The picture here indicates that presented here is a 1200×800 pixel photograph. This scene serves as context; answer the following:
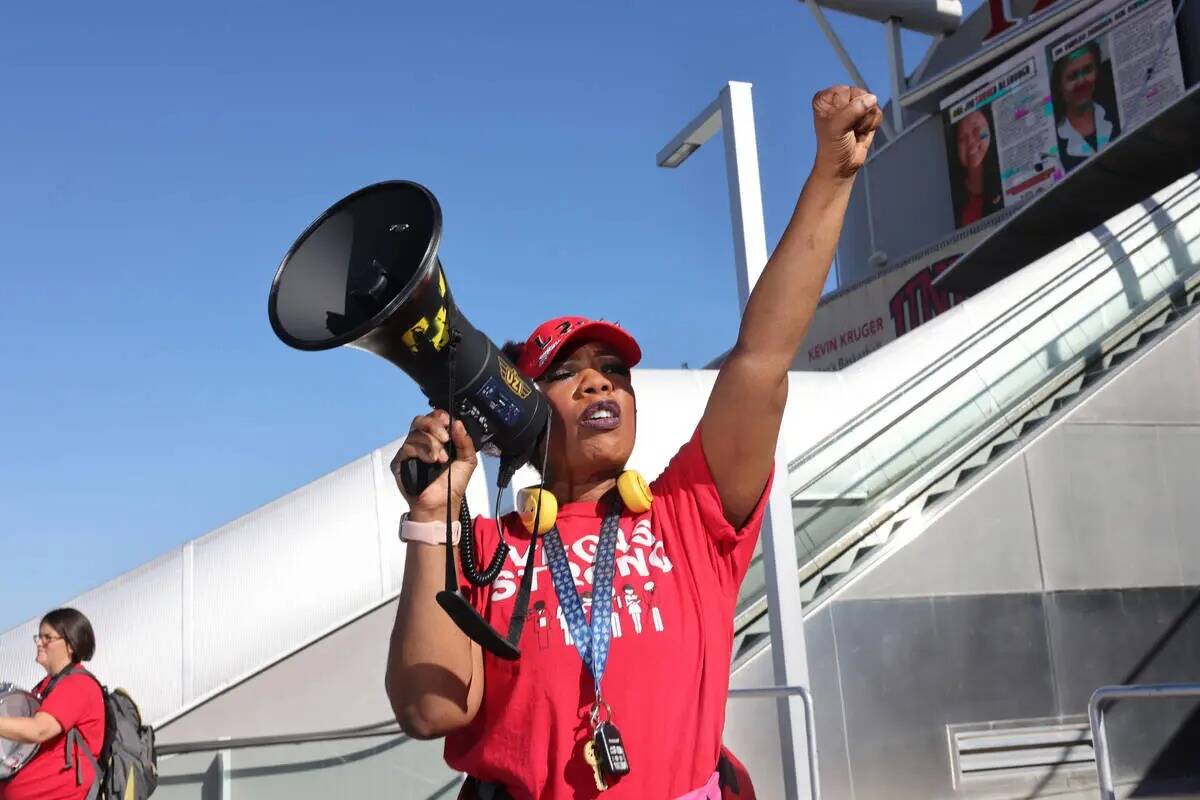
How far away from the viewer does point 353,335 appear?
1817 mm

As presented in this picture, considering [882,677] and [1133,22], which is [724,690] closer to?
[882,677]

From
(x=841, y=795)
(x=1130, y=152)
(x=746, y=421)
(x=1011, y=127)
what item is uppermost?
(x=1011, y=127)

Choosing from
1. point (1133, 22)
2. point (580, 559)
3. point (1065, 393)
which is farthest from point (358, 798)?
point (1133, 22)

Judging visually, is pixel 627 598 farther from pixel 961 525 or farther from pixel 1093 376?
pixel 1093 376

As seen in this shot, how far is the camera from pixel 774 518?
5.16 m

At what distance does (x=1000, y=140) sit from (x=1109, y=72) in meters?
2.41

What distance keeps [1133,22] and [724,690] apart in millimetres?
18884

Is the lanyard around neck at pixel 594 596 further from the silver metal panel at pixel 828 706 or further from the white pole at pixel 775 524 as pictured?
the silver metal panel at pixel 828 706

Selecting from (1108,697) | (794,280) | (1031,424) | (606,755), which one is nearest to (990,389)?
(1031,424)

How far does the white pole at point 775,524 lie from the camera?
501cm

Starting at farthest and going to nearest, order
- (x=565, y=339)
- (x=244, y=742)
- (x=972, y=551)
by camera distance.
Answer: (x=972, y=551) → (x=244, y=742) → (x=565, y=339)

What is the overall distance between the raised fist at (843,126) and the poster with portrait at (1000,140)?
729 inches

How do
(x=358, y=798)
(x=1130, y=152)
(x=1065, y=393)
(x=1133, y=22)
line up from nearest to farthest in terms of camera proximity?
(x=358, y=798) → (x=1065, y=393) → (x=1130, y=152) → (x=1133, y=22)

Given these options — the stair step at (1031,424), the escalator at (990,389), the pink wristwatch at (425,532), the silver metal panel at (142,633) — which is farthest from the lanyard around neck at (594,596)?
the stair step at (1031,424)
